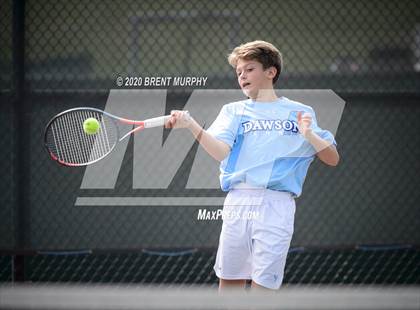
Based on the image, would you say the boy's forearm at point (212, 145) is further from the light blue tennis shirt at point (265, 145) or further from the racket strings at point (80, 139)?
the racket strings at point (80, 139)

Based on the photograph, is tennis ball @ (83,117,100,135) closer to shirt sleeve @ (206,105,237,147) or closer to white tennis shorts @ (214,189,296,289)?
shirt sleeve @ (206,105,237,147)

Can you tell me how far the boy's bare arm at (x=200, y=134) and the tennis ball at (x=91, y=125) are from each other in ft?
1.99

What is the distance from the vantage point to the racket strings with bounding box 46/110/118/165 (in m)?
3.30

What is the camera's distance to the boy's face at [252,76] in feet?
9.70

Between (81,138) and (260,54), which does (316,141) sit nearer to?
(260,54)

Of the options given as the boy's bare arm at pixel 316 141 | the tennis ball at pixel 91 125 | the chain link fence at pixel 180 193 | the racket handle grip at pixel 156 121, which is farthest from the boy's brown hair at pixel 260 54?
the chain link fence at pixel 180 193

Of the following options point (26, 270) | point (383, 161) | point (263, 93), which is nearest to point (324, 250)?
point (383, 161)

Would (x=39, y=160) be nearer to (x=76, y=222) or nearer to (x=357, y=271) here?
(x=76, y=222)

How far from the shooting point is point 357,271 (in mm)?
4027

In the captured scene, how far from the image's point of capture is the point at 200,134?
9.09 ft

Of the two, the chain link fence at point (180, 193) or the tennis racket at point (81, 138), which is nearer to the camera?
the tennis racket at point (81, 138)

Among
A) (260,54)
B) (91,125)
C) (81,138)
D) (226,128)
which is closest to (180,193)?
(81,138)

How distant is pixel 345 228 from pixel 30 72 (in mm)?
2072

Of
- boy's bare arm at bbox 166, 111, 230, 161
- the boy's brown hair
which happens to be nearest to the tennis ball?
boy's bare arm at bbox 166, 111, 230, 161
